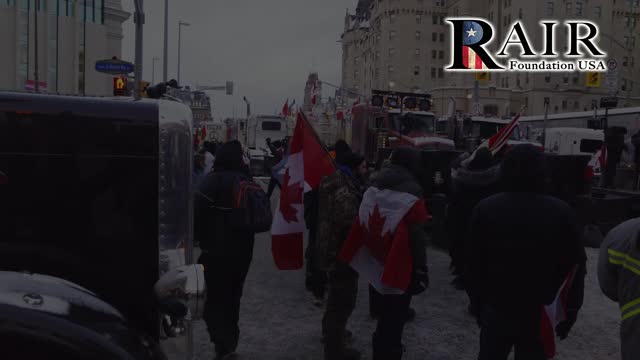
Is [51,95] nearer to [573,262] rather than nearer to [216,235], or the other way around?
[216,235]

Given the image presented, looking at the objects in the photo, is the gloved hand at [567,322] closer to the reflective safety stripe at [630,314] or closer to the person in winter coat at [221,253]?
the reflective safety stripe at [630,314]

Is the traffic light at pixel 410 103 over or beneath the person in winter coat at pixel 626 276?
over

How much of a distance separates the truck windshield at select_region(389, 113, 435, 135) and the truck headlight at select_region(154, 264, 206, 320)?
17376 mm

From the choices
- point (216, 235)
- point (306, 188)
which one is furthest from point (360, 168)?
point (216, 235)

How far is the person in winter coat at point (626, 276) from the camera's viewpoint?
328 centimetres

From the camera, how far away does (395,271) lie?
17.2ft

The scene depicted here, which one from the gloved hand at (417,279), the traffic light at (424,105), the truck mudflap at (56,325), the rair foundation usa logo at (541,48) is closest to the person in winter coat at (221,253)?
the gloved hand at (417,279)

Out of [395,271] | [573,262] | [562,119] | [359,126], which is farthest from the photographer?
[562,119]

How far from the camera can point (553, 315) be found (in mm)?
4242

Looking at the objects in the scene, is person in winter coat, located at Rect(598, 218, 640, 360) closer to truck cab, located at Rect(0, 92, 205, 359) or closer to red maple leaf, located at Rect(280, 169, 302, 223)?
truck cab, located at Rect(0, 92, 205, 359)

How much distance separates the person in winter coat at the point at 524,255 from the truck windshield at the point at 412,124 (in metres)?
15.9

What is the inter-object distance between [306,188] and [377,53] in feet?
377

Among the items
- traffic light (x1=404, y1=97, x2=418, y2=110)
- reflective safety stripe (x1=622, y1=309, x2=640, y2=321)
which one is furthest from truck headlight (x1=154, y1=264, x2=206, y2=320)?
traffic light (x1=404, y1=97, x2=418, y2=110)

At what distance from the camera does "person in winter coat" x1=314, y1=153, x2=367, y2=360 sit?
5.88 meters
